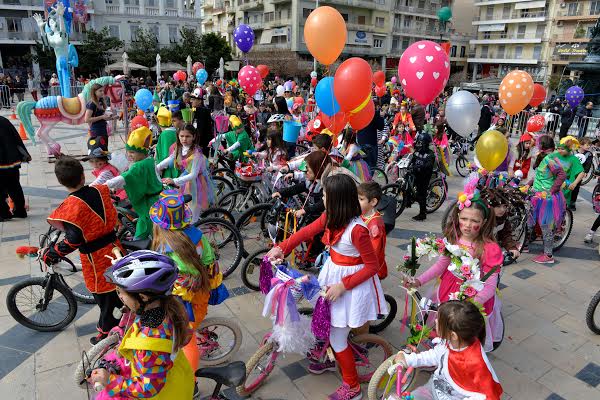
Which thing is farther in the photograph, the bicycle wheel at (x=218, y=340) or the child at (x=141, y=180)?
the child at (x=141, y=180)

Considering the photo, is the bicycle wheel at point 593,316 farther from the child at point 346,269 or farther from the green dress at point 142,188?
the green dress at point 142,188

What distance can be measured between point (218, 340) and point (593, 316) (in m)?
3.66

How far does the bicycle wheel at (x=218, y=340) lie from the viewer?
10.5 feet

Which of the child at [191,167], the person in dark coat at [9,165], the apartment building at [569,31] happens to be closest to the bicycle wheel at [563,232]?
the child at [191,167]

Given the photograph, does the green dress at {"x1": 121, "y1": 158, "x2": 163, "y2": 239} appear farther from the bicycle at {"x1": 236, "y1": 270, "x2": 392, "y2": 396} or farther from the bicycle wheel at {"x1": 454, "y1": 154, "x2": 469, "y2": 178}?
the bicycle wheel at {"x1": 454, "y1": 154, "x2": 469, "y2": 178}

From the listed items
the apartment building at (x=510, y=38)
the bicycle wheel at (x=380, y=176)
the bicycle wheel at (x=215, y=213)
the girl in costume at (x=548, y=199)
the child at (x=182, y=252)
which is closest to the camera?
the child at (x=182, y=252)

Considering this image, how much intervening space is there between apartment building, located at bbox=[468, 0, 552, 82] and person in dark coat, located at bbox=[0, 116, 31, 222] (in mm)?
51002

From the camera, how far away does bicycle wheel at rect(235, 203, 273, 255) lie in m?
5.29

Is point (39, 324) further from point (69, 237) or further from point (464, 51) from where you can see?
point (464, 51)

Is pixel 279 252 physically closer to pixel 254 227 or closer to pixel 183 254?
pixel 183 254

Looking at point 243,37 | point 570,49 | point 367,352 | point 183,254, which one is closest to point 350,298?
point 367,352

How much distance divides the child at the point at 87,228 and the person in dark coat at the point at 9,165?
3.75 meters

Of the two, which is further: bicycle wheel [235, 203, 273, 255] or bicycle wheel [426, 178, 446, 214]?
bicycle wheel [426, 178, 446, 214]

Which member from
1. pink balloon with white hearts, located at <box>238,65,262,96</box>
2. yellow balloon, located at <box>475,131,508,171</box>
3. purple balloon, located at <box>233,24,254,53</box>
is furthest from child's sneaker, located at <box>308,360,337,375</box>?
purple balloon, located at <box>233,24,254,53</box>
